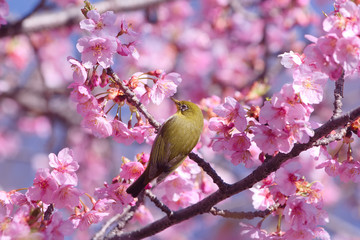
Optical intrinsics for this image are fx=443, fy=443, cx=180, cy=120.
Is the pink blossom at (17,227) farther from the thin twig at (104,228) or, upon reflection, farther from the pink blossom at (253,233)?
the pink blossom at (253,233)

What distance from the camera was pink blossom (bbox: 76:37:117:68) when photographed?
171cm

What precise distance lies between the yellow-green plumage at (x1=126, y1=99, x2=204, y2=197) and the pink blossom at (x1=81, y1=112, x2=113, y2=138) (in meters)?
0.21

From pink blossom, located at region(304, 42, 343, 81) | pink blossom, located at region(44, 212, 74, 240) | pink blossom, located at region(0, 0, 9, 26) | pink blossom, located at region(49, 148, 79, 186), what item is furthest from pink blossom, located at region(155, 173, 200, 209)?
pink blossom, located at region(0, 0, 9, 26)

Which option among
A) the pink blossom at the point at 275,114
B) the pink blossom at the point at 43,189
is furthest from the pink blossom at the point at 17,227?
the pink blossom at the point at 275,114

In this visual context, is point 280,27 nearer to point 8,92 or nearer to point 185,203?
point 8,92

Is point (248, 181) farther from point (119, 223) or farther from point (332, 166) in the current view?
point (119, 223)

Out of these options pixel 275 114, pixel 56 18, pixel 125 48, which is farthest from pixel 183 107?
pixel 56 18

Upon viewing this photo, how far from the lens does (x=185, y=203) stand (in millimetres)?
2223

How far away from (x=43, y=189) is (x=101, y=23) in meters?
0.69

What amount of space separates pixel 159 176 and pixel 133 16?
4.67m

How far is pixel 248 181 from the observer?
171 centimetres

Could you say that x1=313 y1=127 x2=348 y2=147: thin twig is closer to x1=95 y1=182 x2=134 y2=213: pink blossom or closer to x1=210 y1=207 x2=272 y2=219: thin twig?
x1=210 y1=207 x2=272 y2=219: thin twig

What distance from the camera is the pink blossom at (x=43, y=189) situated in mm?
1687

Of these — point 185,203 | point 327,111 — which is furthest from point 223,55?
point 185,203
